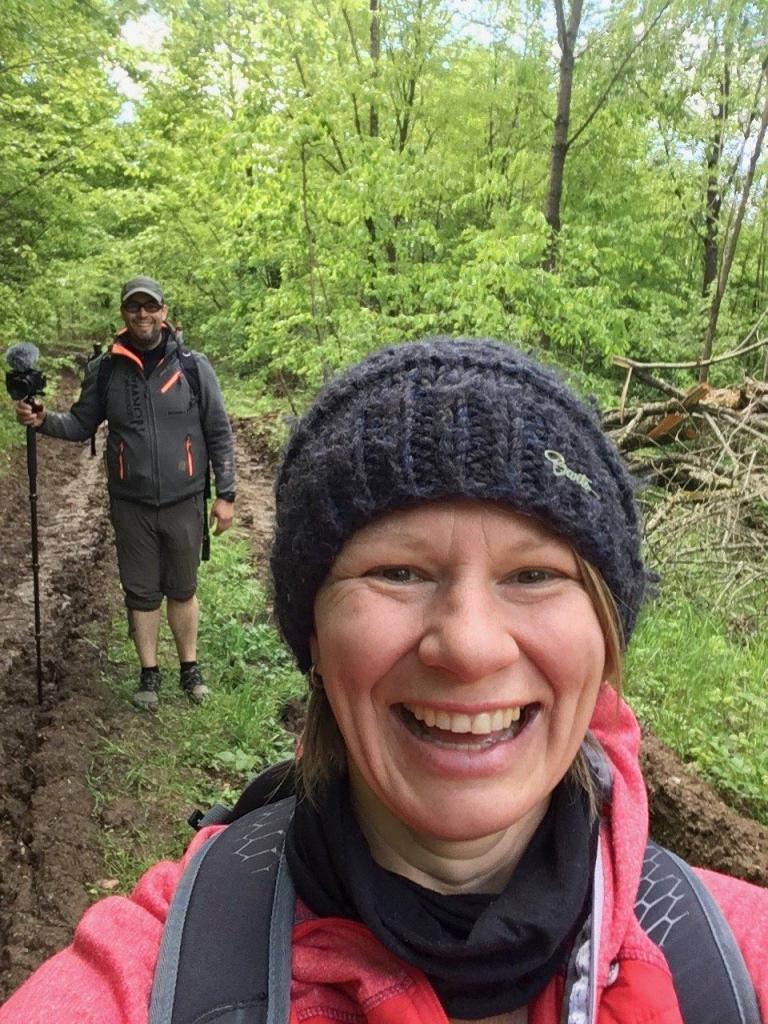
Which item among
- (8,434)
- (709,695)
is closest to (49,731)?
(709,695)

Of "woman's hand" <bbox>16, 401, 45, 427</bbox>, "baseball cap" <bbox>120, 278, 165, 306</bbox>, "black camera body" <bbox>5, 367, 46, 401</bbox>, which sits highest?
"baseball cap" <bbox>120, 278, 165, 306</bbox>

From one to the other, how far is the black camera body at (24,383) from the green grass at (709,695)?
12.3 ft

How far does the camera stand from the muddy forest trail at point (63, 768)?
282 centimetres

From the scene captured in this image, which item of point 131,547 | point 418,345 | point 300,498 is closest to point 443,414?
point 418,345

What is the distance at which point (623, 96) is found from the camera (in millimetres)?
10648

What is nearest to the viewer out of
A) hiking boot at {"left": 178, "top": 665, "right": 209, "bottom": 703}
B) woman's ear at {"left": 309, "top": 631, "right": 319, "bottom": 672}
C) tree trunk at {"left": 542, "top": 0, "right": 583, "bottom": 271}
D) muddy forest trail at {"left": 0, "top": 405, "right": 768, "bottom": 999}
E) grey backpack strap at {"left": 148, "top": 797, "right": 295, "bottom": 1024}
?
grey backpack strap at {"left": 148, "top": 797, "right": 295, "bottom": 1024}

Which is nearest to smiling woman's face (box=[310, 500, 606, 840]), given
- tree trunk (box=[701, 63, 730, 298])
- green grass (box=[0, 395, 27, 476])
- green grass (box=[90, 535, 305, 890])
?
green grass (box=[90, 535, 305, 890])

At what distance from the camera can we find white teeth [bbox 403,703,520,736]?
1.12 meters

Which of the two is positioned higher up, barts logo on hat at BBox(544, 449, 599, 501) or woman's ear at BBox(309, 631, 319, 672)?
barts logo on hat at BBox(544, 449, 599, 501)

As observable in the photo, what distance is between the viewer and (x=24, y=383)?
14.9 feet

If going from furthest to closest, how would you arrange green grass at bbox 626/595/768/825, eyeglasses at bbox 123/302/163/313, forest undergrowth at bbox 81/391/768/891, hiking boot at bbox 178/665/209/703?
hiking boot at bbox 178/665/209/703 → eyeglasses at bbox 123/302/163/313 → forest undergrowth at bbox 81/391/768/891 → green grass at bbox 626/595/768/825

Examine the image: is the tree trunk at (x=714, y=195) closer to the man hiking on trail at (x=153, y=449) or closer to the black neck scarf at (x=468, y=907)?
the man hiking on trail at (x=153, y=449)

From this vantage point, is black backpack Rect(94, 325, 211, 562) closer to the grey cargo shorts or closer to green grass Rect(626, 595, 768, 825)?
the grey cargo shorts

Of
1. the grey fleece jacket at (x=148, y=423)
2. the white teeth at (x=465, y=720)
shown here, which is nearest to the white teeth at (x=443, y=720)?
the white teeth at (x=465, y=720)
